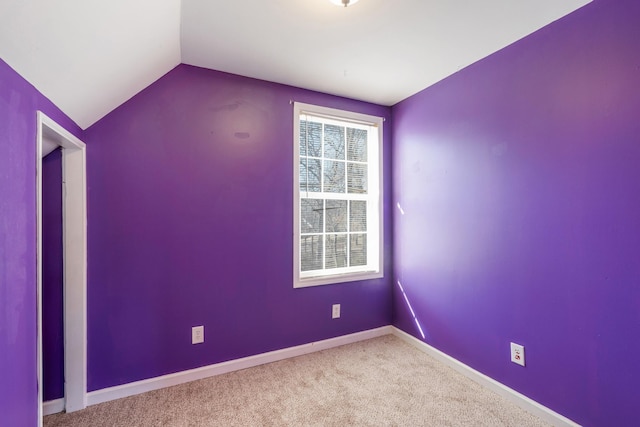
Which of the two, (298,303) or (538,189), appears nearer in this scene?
(538,189)

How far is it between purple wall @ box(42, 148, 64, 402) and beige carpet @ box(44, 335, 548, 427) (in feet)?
0.79

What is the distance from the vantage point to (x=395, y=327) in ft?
9.83

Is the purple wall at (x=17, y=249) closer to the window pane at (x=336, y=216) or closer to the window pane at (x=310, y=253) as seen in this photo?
the window pane at (x=310, y=253)

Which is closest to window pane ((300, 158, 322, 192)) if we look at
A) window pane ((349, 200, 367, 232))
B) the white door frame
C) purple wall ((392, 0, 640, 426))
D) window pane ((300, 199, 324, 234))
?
window pane ((300, 199, 324, 234))

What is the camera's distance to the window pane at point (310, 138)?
2662mm

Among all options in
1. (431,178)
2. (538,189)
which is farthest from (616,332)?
(431,178)

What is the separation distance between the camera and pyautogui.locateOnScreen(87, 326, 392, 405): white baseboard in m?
1.95

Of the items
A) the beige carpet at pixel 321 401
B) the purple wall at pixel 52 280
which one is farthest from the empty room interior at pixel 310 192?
the beige carpet at pixel 321 401

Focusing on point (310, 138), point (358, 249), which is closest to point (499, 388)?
point (358, 249)

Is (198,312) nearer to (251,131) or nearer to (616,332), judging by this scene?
(251,131)

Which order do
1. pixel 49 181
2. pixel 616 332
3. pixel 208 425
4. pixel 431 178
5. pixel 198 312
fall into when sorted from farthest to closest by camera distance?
pixel 431 178
pixel 198 312
pixel 49 181
pixel 208 425
pixel 616 332

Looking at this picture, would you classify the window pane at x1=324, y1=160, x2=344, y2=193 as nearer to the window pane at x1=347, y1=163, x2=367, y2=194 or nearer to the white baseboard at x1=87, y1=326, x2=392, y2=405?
the window pane at x1=347, y1=163, x2=367, y2=194

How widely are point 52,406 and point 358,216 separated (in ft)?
8.79

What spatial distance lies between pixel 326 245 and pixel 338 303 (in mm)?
563
